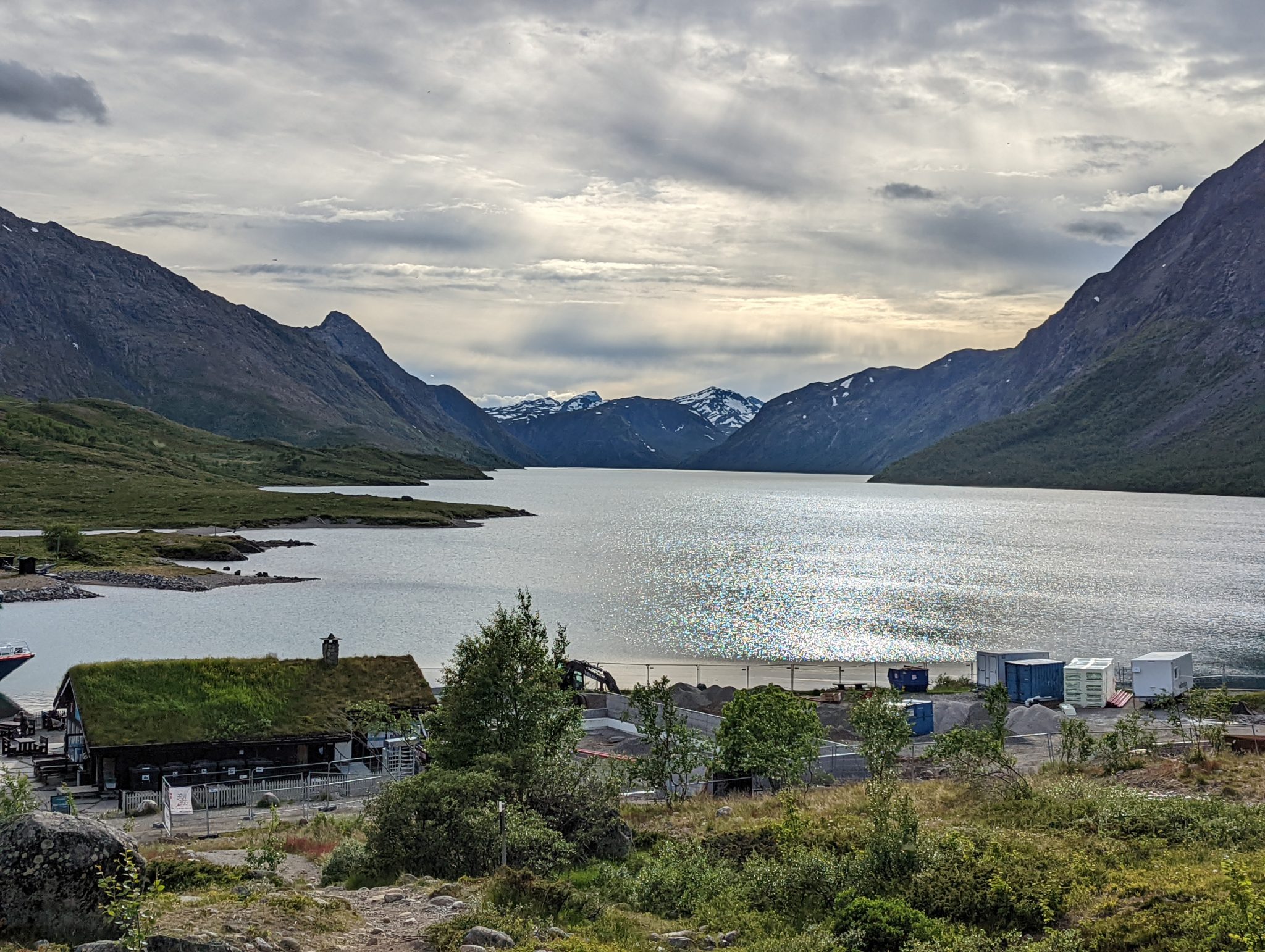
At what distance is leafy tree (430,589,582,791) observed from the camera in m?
28.9

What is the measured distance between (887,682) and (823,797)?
152ft

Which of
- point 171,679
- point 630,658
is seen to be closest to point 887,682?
point 630,658

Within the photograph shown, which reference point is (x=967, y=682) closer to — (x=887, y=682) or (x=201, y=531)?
(x=887, y=682)

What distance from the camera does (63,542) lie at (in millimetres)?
134125

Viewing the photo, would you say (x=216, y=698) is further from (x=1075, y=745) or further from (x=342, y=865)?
(x=1075, y=745)

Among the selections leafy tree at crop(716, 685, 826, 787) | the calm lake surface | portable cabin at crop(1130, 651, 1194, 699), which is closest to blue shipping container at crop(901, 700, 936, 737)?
Answer: leafy tree at crop(716, 685, 826, 787)

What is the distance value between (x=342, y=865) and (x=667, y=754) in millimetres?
14718

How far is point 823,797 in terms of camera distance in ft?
104

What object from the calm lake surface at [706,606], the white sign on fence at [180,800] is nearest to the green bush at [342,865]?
the white sign on fence at [180,800]

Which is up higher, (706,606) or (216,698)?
(216,698)

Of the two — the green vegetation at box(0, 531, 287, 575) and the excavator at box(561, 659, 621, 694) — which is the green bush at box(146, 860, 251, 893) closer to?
the excavator at box(561, 659, 621, 694)

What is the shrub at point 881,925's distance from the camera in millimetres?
17297

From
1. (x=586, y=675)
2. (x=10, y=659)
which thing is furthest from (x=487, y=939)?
(x=10, y=659)

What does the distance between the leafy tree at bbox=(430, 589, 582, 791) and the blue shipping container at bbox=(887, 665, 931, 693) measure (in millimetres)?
45612
